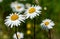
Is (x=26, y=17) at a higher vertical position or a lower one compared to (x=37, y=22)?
higher

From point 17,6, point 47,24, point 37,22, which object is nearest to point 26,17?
point 47,24

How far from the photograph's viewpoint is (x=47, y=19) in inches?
76.5

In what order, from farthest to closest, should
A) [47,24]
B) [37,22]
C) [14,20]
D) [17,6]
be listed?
[17,6], [37,22], [47,24], [14,20]

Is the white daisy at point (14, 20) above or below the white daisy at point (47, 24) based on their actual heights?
above

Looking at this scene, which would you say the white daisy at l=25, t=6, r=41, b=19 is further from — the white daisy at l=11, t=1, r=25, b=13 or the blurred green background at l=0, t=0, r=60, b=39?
the white daisy at l=11, t=1, r=25, b=13

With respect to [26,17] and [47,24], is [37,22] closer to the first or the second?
[47,24]

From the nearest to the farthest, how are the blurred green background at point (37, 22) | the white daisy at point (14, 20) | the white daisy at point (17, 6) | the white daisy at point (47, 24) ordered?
the white daisy at point (14, 20) → the white daisy at point (47, 24) → the blurred green background at point (37, 22) → the white daisy at point (17, 6)

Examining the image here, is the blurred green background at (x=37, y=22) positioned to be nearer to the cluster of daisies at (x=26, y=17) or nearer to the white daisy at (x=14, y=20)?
the cluster of daisies at (x=26, y=17)

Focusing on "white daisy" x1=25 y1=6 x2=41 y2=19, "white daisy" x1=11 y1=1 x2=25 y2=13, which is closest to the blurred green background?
"white daisy" x1=11 y1=1 x2=25 y2=13

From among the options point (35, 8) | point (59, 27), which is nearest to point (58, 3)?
point (59, 27)

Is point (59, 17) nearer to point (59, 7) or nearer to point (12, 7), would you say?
point (59, 7)

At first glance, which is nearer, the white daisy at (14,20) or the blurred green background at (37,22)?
the white daisy at (14,20)

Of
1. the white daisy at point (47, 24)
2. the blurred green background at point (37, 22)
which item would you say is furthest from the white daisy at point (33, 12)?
the blurred green background at point (37, 22)

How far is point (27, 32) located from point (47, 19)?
24.3 inches
